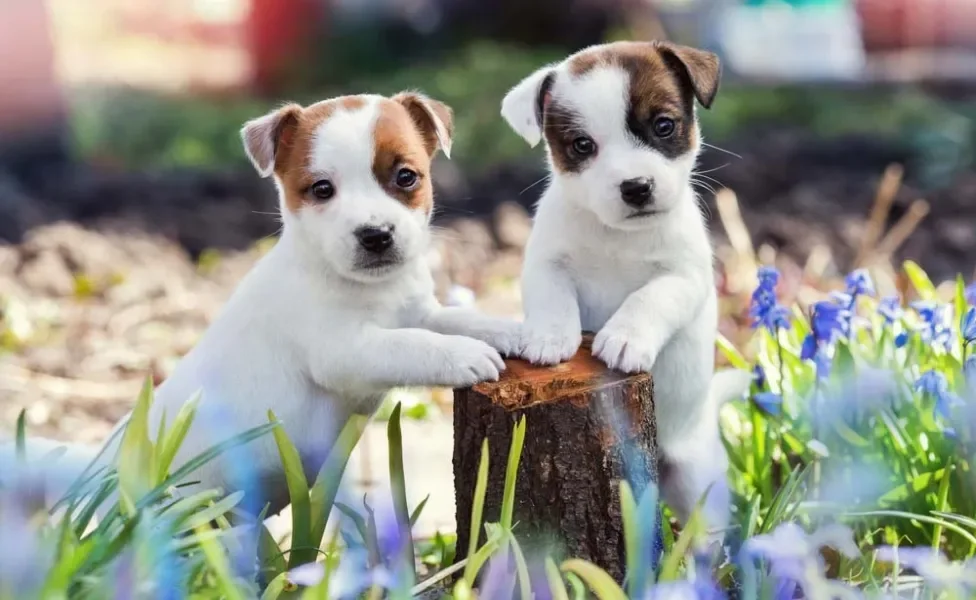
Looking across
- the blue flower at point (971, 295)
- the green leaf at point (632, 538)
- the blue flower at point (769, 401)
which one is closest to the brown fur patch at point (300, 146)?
the green leaf at point (632, 538)

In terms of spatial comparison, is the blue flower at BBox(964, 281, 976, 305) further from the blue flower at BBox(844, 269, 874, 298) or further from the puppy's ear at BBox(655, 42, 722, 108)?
the puppy's ear at BBox(655, 42, 722, 108)

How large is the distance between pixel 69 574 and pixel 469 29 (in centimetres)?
1361

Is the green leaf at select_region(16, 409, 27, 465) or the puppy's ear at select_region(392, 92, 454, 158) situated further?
the puppy's ear at select_region(392, 92, 454, 158)

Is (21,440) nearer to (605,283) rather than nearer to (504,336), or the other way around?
(504,336)

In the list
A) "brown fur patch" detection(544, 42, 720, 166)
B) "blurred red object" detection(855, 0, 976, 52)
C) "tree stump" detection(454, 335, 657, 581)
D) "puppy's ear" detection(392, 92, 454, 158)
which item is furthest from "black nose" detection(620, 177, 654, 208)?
"blurred red object" detection(855, 0, 976, 52)

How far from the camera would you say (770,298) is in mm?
3863

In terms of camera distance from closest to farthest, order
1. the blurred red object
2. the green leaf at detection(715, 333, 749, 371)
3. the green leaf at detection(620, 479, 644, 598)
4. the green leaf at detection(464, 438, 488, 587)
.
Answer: the green leaf at detection(620, 479, 644, 598) < the green leaf at detection(464, 438, 488, 587) < the green leaf at detection(715, 333, 749, 371) < the blurred red object

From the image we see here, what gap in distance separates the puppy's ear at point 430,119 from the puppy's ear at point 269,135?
0.31 meters

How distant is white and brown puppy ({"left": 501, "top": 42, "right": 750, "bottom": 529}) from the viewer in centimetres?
317

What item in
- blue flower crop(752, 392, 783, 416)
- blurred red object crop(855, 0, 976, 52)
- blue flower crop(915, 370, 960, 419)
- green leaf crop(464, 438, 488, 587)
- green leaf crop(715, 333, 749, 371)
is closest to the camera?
green leaf crop(464, 438, 488, 587)

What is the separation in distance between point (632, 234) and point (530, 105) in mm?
481

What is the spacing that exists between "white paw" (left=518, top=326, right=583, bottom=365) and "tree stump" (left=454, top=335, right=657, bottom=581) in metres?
0.02

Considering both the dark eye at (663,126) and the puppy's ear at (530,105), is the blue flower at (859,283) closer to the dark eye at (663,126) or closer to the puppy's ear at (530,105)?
the dark eye at (663,126)

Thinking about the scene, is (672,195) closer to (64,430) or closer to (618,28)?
(64,430)
